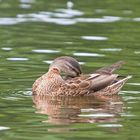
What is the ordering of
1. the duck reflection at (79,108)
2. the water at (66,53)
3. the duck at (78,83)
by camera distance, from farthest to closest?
the duck at (78,83) → the duck reflection at (79,108) → the water at (66,53)

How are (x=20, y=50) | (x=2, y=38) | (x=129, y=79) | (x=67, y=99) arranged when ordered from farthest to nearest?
(x=2, y=38)
(x=20, y=50)
(x=129, y=79)
(x=67, y=99)

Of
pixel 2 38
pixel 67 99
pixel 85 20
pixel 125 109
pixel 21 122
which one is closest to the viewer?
pixel 21 122

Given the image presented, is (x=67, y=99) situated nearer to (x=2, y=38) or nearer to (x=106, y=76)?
(x=106, y=76)

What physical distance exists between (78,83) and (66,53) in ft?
11.6

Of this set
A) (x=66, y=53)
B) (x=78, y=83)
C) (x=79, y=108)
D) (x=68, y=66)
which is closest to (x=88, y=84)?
(x=78, y=83)

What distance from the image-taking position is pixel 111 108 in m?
14.4

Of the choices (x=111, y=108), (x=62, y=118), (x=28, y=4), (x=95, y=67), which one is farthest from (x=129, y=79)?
(x=28, y=4)

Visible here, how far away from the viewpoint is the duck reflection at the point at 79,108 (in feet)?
43.8

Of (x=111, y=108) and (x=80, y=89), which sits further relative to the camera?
(x=80, y=89)

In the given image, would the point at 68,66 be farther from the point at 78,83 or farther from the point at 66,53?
the point at 66,53

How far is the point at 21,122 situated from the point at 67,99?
2633 millimetres

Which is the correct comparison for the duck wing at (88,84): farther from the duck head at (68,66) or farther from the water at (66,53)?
the water at (66,53)

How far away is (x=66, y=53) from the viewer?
19.4 metres

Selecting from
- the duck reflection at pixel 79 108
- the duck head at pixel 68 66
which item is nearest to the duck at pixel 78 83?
the duck head at pixel 68 66
